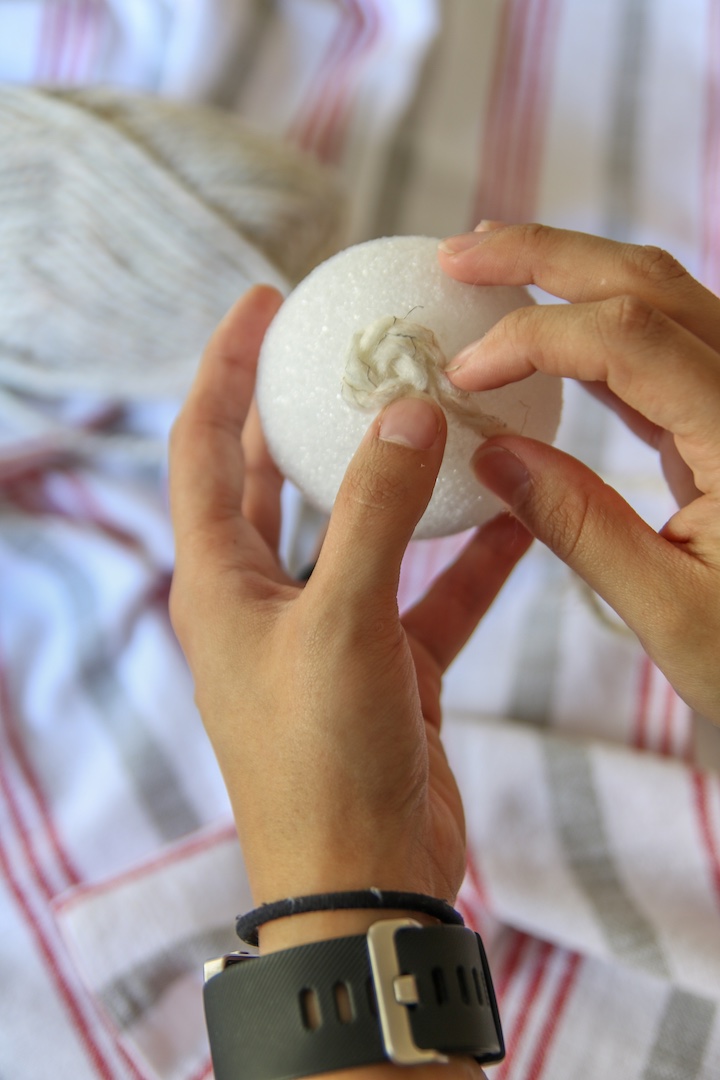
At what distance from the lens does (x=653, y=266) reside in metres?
0.44

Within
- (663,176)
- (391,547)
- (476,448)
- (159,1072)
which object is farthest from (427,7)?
(159,1072)

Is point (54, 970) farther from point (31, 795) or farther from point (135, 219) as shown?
point (135, 219)

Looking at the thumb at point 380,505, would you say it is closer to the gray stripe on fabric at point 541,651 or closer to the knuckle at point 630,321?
the knuckle at point 630,321

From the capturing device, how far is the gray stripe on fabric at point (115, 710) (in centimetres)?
68

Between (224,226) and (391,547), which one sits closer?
(391,547)

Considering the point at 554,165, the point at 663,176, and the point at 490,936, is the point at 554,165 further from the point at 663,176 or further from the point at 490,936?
the point at 490,936

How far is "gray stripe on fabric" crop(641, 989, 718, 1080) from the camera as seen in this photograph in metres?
0.55

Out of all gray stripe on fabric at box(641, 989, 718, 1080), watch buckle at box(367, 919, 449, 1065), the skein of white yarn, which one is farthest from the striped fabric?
watch buckle at box(367, 919, 449, 1065)

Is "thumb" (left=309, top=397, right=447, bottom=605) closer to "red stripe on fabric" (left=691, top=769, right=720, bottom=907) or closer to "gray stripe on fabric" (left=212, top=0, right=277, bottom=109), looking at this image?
"red stripe on fabric" (left=691, top=769, right=720, bottom=907)

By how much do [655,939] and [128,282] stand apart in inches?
25.8

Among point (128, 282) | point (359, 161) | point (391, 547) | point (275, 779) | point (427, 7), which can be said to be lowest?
point (275, 779)

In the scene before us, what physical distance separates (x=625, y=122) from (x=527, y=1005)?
90 centimetres

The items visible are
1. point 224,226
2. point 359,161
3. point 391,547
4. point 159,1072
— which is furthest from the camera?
point 359,161

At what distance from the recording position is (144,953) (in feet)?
1.98
